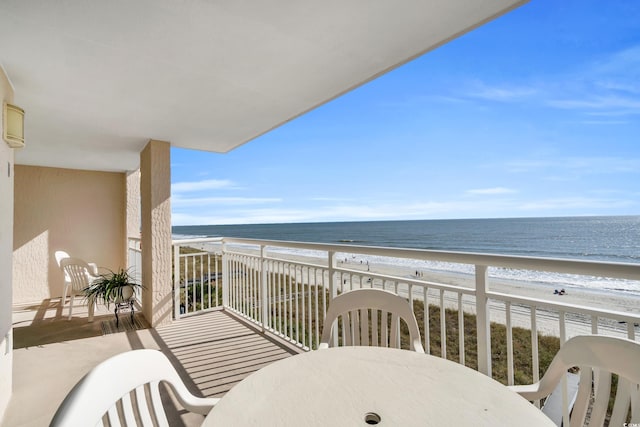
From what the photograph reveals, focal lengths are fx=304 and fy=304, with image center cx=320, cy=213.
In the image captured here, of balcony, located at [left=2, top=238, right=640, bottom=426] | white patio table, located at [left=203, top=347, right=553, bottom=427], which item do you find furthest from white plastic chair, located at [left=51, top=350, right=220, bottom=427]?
balcony, located at [left=2, top=238, right=640, bottom=426]

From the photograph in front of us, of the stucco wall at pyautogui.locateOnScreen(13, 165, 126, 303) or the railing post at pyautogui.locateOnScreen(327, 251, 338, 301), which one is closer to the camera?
the railing post at pyautogui.locateOnScreen(327, 251, 338, 301)

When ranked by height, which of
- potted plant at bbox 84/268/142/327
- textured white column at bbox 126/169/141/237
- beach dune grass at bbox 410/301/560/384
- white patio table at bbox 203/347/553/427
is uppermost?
textured white column at bbox 126/169/141/237

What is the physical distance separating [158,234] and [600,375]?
4231 millimetres

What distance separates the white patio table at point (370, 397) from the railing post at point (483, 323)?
24.3 inches

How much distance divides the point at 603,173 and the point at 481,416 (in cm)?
3023

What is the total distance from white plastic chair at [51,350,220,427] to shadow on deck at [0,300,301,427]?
1335 mm

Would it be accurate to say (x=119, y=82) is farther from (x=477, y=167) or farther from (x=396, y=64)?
(x=477, y=167)

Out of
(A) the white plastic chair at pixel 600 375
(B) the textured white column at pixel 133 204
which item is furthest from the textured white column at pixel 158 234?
(A) the white plastic chair at pixel 600 375

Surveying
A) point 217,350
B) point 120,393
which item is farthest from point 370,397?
point 217,350

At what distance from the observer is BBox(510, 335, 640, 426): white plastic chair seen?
842mm

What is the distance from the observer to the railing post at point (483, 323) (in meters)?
1.57

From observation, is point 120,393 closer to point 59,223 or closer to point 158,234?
point 158,234

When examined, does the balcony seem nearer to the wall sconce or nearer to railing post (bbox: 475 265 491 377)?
railing post (bbox: 475 265 491 377)

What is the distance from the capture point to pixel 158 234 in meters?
3.95
